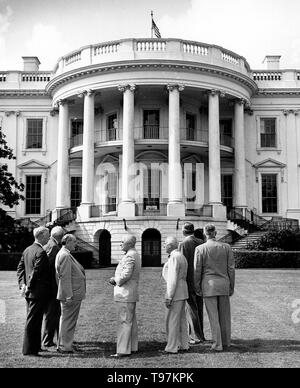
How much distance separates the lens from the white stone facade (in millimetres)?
31547

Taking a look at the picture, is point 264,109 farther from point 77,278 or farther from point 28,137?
point 77,278

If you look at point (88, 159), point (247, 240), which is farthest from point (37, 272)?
point (88, 159)

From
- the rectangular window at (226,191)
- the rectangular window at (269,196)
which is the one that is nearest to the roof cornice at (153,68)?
the rectangular window at (226,191)

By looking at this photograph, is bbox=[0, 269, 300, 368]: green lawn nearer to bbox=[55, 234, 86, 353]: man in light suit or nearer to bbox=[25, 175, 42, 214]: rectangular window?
bbox=[55, 234, 86, 353]: man in light suit

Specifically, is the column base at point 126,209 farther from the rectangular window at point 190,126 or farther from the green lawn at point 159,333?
the green lawn at point 159,333

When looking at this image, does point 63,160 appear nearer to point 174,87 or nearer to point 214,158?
point 174,87

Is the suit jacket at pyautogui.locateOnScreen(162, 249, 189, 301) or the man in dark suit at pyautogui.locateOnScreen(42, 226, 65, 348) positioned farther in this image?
the man in dark suit at pyautogui.locateOnScreen(42, 226, 65, 348)

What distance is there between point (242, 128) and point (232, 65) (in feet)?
13.0

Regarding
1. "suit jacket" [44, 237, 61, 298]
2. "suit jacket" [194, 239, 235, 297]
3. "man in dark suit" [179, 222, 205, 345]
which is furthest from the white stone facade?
"suit jacket" [194, 239, 235, 297]

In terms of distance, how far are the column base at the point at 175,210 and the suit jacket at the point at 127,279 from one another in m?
22.3

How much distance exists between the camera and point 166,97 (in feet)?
112

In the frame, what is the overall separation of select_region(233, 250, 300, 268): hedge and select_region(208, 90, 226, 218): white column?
6.67m

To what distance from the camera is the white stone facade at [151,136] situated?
104 ft

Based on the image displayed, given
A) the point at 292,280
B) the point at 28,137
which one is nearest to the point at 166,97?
the point at 28,137
